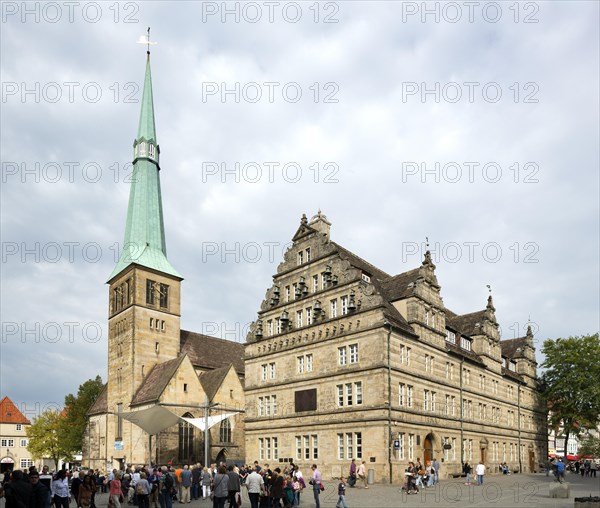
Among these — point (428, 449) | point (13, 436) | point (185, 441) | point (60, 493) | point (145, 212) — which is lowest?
point (13, 436)

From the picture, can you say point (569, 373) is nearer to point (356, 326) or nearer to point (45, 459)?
point (356, 326)

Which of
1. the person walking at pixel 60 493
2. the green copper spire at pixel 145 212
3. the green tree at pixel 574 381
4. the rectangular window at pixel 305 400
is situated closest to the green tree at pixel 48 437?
the green copper spire at pixel 145 212

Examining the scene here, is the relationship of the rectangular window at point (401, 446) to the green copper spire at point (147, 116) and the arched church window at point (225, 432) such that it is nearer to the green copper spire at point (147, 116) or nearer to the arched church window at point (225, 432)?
the arched church window at point (225, 432)

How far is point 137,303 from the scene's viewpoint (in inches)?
2549

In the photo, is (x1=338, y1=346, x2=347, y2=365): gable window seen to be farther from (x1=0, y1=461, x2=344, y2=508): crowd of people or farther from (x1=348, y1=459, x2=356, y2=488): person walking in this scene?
(x1=0, y1=461, x2=344, y2=508): crowd of people

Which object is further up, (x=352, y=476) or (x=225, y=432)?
(x=352, y=476)

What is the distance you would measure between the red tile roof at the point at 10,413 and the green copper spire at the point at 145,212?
45026 millimetres

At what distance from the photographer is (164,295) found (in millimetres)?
68500

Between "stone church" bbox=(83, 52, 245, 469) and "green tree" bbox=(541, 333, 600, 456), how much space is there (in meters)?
30.9

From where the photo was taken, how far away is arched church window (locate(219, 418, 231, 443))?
61.9 metres

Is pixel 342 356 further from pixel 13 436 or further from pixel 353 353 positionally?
pixel 13 436

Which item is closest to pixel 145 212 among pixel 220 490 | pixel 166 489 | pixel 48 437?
pixel 48 437

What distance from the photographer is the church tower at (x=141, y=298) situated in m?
63.0

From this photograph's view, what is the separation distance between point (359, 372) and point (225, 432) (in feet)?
Result: 91.7
